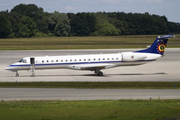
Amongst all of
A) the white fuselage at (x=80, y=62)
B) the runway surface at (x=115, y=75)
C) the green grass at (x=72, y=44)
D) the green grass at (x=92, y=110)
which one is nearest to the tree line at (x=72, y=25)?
the green grass at (x=72, y=44)

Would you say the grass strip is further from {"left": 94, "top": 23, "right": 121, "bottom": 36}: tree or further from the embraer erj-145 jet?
{"left": 94, "top": 23, "right": 121, "bottom": 36}: tree

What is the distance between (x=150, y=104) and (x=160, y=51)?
61.4ft

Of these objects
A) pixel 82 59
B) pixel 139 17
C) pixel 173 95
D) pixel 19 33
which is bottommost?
pixel 173 95

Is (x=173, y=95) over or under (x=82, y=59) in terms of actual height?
under

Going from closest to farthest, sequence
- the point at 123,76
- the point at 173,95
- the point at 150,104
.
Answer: the point at 150,104 < the point at 173,95 < the point at 123,76

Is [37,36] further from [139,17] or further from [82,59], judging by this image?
[82,59]

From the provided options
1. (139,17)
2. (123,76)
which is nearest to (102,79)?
(123,76)

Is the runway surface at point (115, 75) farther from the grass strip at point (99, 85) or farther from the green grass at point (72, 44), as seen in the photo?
the green grass at point (72, 44)

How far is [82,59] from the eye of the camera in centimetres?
3478

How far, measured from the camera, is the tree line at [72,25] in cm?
13569

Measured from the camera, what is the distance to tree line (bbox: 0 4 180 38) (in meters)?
136

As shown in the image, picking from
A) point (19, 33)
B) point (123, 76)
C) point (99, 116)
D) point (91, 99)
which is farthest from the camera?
point (19, 33)

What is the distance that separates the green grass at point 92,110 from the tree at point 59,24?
12834cm

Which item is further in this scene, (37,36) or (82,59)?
(37,36)
